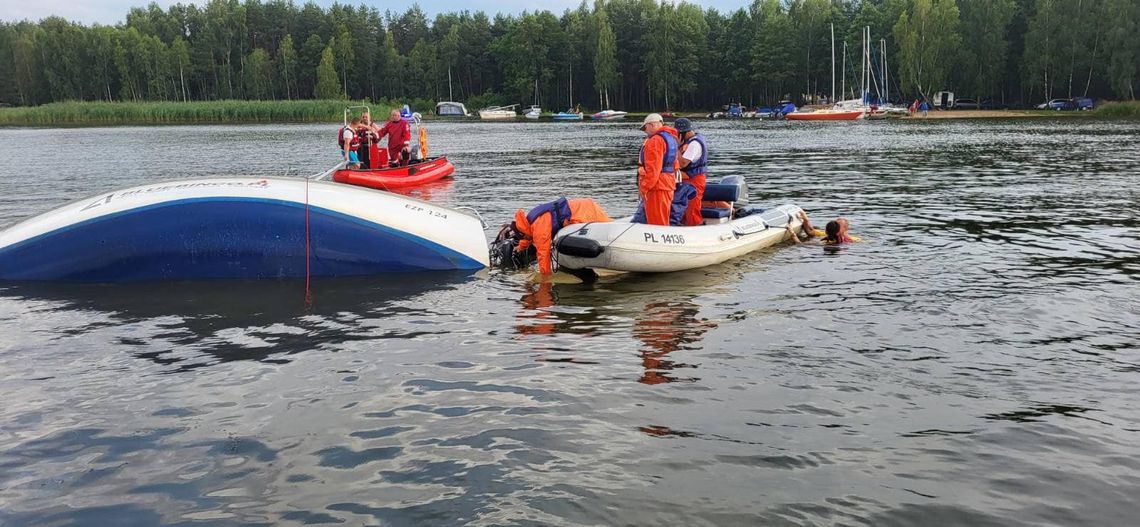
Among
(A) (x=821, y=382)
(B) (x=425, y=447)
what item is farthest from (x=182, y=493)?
(A) (x=821, y=382)

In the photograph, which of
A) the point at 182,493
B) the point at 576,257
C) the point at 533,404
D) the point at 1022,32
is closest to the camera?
the point at 182,493

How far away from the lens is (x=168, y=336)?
8.30 meters

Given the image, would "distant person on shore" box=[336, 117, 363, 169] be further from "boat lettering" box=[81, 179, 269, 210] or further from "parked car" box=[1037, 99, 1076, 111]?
"parked car" box=[1037, 99, 1076, 111]

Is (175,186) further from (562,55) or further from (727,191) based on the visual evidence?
(562,55)

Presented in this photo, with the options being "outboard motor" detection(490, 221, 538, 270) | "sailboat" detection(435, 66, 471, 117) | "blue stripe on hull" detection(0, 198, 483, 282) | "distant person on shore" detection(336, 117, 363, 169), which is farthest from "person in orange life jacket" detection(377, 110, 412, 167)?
"sailboat" detection(435, 66, 471, 117)

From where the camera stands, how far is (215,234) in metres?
10.3

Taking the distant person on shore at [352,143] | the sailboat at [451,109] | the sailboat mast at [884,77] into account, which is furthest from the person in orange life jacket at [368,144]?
the sailboat at [451,109]

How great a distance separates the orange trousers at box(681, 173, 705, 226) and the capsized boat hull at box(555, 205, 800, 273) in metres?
0.45

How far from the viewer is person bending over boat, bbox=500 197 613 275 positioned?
10953mm

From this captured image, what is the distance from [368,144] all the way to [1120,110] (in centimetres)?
6622

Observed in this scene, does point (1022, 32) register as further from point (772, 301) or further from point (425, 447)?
point (425, 447)

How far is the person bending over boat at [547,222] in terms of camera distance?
11.0 metres

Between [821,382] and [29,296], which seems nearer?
[821,382]

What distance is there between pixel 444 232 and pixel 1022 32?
91.0 meters
